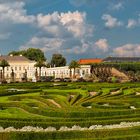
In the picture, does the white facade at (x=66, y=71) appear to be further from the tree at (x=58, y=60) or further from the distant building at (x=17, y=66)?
the tree at (x=58, y=60)

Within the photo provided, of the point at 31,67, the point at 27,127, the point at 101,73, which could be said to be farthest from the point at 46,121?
the point at 31,67

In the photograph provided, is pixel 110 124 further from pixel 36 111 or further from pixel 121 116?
pixel 36 111

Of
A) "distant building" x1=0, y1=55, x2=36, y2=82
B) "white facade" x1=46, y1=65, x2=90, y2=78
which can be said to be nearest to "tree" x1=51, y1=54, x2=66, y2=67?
"distant building" x1=0, y1=55, x2=36, y2=82

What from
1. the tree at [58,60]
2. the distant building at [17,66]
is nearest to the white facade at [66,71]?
the distant building at [17,66]

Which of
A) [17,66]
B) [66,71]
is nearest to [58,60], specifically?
[17,66]

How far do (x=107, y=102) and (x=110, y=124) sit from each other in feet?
30.9

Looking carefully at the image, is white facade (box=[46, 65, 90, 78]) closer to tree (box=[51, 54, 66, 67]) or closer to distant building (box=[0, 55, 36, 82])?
distant building (box=[0, 55, 36, 82])

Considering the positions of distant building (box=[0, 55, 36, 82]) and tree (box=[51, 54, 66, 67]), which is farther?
tree (box=[51, 54, 66, 67])

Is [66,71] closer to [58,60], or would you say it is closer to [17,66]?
[17,66]

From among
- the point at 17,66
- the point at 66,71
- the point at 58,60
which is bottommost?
the point at 66,71

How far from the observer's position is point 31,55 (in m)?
136

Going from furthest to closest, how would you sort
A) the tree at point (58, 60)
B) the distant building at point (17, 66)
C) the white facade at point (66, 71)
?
the tree at point (58, 60)
the distant building at point (17, 66)
the white facade at point (66, 71)

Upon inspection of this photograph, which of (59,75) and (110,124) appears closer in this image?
(110,124)

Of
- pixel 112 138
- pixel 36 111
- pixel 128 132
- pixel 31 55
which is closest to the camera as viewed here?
pixel 112 138
